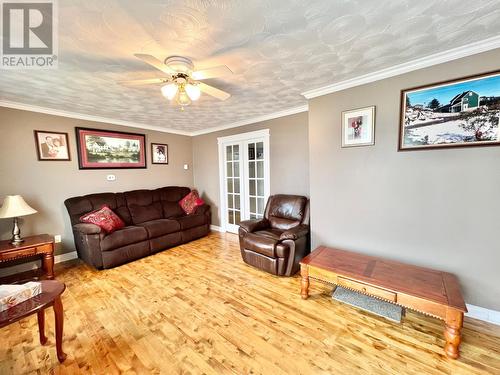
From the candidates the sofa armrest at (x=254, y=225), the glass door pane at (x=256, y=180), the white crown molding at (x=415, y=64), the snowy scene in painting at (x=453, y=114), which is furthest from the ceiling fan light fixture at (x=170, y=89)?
the glass door pane at (x=256, y=180)

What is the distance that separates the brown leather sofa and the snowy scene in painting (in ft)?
11.6

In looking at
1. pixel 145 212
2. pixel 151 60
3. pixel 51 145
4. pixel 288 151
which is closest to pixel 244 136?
pixel 288 151

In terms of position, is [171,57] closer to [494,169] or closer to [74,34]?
[74,34]

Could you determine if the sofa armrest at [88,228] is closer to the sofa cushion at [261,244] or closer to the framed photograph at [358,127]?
the sofa cushion at [261,244]

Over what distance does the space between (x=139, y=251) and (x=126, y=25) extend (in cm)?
293

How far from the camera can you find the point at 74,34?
1422 millimetres

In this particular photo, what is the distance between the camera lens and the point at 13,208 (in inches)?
96.4

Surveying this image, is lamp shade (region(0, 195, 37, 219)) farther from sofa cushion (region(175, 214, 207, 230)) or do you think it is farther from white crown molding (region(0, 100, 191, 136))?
sofa cushion (region(175, 214, 207, 230))

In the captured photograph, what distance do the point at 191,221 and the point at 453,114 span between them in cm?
388

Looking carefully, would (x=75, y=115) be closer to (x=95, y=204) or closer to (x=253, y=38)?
(x=95, y=204)

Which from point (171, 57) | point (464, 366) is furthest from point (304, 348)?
point (171, 57)

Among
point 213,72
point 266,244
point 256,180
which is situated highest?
point 213,72

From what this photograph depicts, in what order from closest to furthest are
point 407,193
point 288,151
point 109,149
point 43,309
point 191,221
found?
point 43,309
point 407,193
point 288,151
point 109,149
point 191,221

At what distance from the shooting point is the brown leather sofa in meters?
2.87
